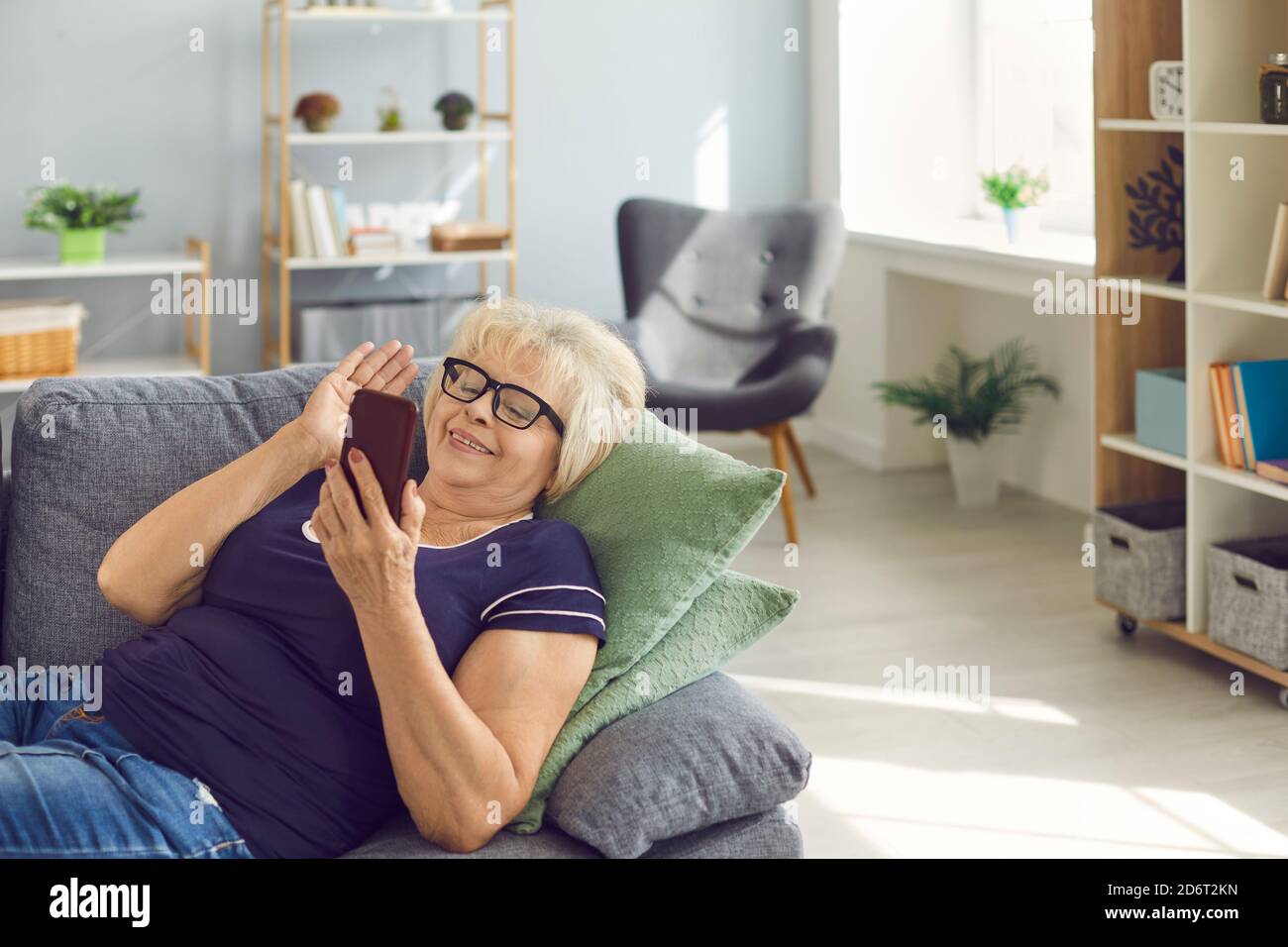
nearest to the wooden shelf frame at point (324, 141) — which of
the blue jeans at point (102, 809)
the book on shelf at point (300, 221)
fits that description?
the book on shelf at point (300, 221)

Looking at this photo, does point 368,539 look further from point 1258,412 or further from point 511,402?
point 1258,412

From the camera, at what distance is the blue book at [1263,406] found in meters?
2.88

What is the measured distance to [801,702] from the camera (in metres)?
2.95

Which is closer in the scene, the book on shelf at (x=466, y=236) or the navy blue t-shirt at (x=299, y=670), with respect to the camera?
the navy blue t-shirt at (x=299, y=670)

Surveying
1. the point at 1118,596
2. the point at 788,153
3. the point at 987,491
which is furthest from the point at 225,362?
the point at 1118,596

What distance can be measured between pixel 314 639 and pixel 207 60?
3.55 m

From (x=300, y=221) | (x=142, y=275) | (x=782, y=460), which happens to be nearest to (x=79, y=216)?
(x=142, y=275)

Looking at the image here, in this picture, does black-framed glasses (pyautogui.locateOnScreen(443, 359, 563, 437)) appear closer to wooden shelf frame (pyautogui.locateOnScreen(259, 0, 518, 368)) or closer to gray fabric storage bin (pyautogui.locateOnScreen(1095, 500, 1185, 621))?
gray fabric storage bin (pyautogui.locateOnScreen(1095, 500, 1185, 621))

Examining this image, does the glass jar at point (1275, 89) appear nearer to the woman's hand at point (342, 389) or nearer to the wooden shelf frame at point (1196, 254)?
the wooden shelf frame at point (1196, 254)

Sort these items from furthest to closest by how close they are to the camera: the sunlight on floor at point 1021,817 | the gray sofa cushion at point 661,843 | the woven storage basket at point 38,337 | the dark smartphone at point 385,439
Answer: the woven storage basket at point 38,337 < the sunlight on floor at point 1021,817 < the gray sofa cushion at point 661,843 < the dark smartphone at point 385,439

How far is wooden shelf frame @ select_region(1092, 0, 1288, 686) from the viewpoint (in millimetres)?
2881

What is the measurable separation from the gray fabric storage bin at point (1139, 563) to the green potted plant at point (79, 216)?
281cm

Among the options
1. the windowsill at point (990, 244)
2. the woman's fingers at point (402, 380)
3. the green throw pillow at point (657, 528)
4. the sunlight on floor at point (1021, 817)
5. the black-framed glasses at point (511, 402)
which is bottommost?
the sunlight on floor at point (1021, 817)

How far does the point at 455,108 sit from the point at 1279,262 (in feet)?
8.73
